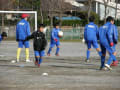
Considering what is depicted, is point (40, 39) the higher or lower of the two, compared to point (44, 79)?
higher

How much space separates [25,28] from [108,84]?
21.0 ft

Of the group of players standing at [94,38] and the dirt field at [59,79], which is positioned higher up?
the group of players standing at [94,38]

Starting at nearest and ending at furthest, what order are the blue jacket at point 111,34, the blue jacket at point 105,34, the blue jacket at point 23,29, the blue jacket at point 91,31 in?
the blue jacket at point 111,34, the blue jacket at point 105,34, the blue jacket at point 91,31, the blue jacket at point 23,29

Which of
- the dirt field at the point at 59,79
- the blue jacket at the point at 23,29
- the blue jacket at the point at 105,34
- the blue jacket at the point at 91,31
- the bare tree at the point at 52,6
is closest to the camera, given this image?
the dirt field at the point at 59,79

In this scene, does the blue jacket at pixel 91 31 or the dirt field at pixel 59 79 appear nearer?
the dirt field at pixel 59 79

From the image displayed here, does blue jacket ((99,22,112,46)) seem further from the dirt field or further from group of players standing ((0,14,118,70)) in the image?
the dirt field

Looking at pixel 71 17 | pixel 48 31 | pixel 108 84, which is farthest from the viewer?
pixel 71 17

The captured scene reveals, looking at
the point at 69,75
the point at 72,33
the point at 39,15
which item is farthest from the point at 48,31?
the point at 69,75

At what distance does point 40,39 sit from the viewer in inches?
533

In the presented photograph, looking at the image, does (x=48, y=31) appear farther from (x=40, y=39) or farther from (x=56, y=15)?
(x=40, y=39)

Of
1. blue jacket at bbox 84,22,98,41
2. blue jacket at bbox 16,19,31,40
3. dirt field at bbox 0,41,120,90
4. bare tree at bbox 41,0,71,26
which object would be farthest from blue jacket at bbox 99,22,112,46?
bare tree at bbox 41,0,71,26

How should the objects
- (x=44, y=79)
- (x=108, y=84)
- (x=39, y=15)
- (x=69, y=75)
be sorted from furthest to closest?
(x=39, y=15)
(x=69, y=75)
(x=44, y=79)
(x=108, y=84)

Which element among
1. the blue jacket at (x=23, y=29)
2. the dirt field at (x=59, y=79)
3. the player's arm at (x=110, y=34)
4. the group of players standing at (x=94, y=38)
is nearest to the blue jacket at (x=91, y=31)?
the group of players standing at (x=94, y=38)

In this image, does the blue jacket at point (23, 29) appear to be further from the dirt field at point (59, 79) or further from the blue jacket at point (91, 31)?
the blue jacket at point (91, 31)
